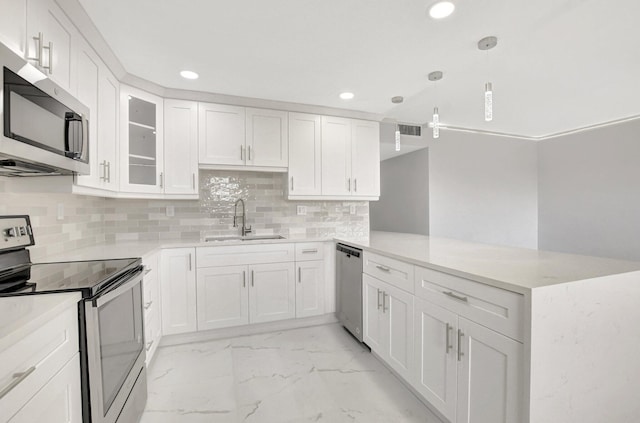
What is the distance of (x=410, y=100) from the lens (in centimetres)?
309

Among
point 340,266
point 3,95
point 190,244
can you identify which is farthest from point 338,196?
point 3,95

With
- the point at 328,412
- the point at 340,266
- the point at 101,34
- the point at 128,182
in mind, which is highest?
the point at 101,34

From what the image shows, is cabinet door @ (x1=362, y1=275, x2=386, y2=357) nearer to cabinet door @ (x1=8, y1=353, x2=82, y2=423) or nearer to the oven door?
the oven door

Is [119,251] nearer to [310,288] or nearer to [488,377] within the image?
[310,288]

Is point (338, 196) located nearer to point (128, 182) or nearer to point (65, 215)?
point (128, 182)

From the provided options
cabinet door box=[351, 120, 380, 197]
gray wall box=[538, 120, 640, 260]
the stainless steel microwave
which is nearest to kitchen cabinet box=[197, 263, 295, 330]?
cabinet door box=[351, 120, 380, 197]

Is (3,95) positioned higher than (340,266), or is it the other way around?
(3,95)

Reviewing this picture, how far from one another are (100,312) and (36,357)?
0.36 meters

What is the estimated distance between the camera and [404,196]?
4.49 m

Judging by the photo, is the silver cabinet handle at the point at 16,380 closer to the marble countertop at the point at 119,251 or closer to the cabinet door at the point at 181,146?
the marble countertop at the point at 119,251

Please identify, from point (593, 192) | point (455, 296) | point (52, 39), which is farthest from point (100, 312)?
point (593, 192)

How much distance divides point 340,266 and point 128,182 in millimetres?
2032

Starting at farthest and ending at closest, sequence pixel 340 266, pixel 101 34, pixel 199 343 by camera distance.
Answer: pixel 340 266 < pixel 199 343 < pixel 101 34

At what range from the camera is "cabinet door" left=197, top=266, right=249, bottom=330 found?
2.56 meters
